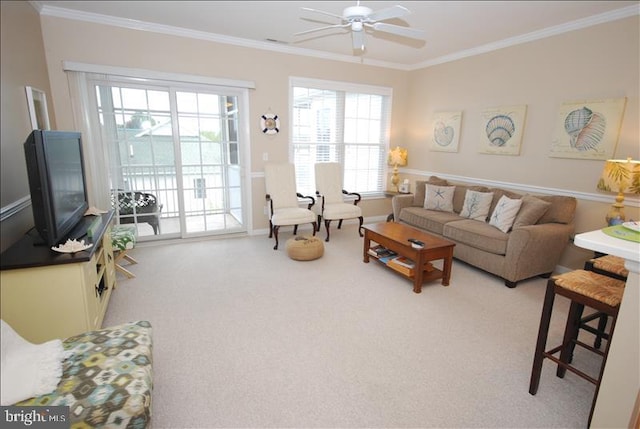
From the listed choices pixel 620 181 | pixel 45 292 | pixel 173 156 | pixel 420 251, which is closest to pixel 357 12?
pixel 420 251

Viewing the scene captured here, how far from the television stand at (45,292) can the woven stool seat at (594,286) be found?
274cm

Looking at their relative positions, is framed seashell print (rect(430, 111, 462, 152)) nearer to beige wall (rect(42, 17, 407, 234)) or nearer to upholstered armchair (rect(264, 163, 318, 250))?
beige wall (rect(42, 17, 407, 234))

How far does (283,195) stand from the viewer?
185 inches

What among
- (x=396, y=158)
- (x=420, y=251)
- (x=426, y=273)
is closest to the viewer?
(x=420, y=251)

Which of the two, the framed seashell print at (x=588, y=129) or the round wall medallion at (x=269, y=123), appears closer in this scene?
the framed seashell print at (x=588, y=129)

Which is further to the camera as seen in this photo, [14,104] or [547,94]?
[547,94]

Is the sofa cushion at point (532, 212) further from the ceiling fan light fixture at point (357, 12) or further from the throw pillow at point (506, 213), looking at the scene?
the ceiling fan light fixture at point (357, 12)

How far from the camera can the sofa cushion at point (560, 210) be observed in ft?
11.3

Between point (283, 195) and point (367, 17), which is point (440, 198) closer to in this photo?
point (283, 195)

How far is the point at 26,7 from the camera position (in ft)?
9.88

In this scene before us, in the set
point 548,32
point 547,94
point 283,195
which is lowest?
point 283,195

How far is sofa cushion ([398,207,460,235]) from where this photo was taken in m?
4.09

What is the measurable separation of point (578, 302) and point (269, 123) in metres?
4.02

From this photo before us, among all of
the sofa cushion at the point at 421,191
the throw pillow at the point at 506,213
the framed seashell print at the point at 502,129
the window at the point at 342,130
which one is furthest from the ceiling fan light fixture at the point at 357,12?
the sofa cushion at the point at 421,191
